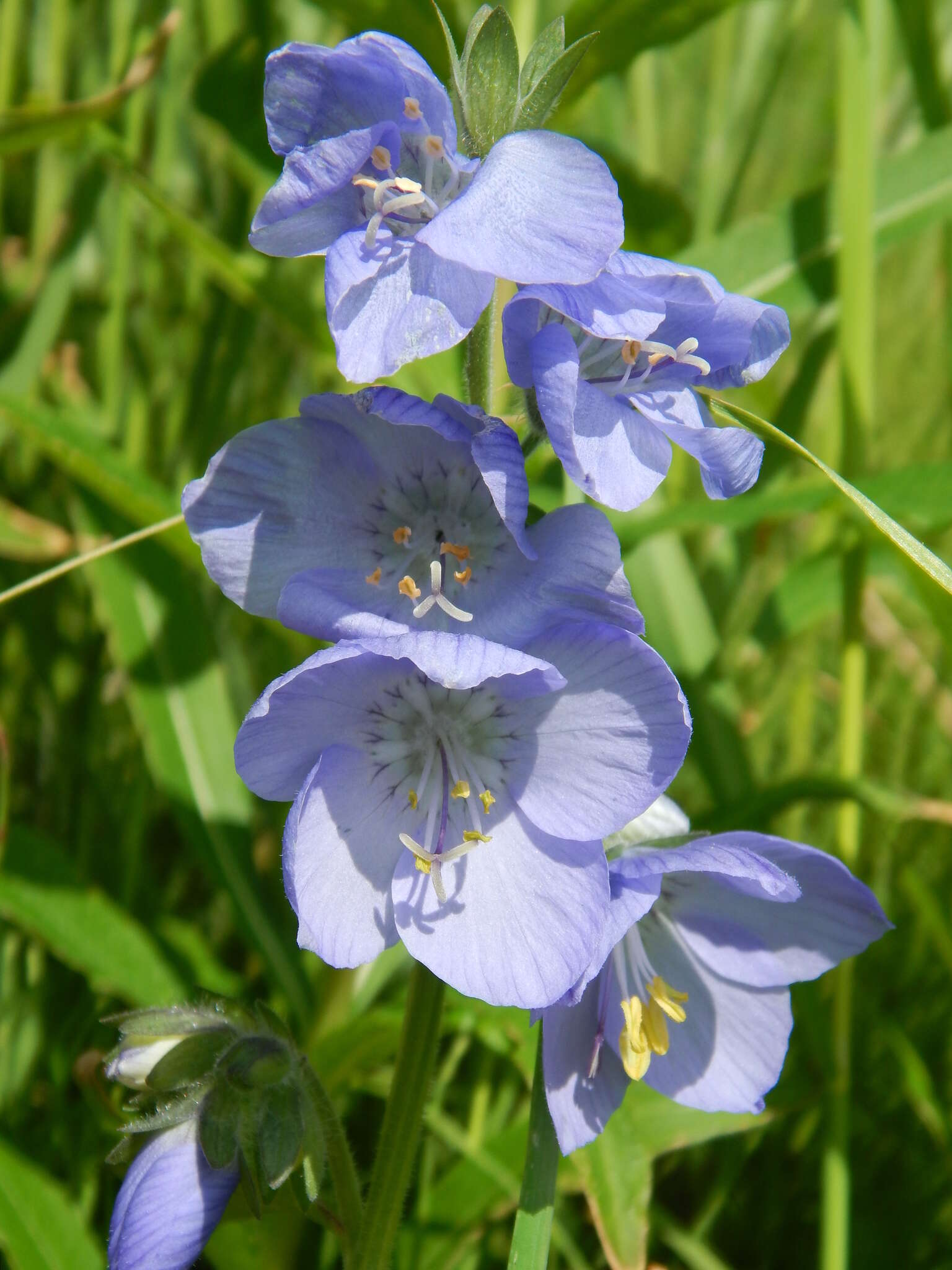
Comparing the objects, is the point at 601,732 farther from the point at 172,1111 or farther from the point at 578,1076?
the point at 172,1111

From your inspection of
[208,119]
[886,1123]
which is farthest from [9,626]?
[886,1123]

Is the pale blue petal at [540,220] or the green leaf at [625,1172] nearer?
the pale blue petal at [540,220]

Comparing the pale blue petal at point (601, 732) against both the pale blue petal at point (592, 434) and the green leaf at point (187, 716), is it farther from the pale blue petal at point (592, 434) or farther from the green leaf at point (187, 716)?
the green leaf at point (187, 716)

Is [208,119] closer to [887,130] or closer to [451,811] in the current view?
[451,811]

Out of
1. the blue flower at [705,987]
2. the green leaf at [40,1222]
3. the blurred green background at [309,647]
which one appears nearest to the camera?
the blue flower at [705,987]

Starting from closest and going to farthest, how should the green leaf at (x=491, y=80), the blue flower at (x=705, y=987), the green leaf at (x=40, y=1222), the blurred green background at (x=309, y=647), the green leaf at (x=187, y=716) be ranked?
the green leaf at (x=491, y=80)
the blue flower at (x=705, y=987)
the green leaf at (x=40, y=1222)
the blurred green background at (x=309, y=647)
the green leaf at (x=187, y=716)

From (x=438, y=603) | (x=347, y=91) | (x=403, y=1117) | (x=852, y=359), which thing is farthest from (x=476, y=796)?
(x=852, y=359)

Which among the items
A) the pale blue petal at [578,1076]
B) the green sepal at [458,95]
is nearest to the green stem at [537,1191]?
the pale blue petal at [578,1076]
